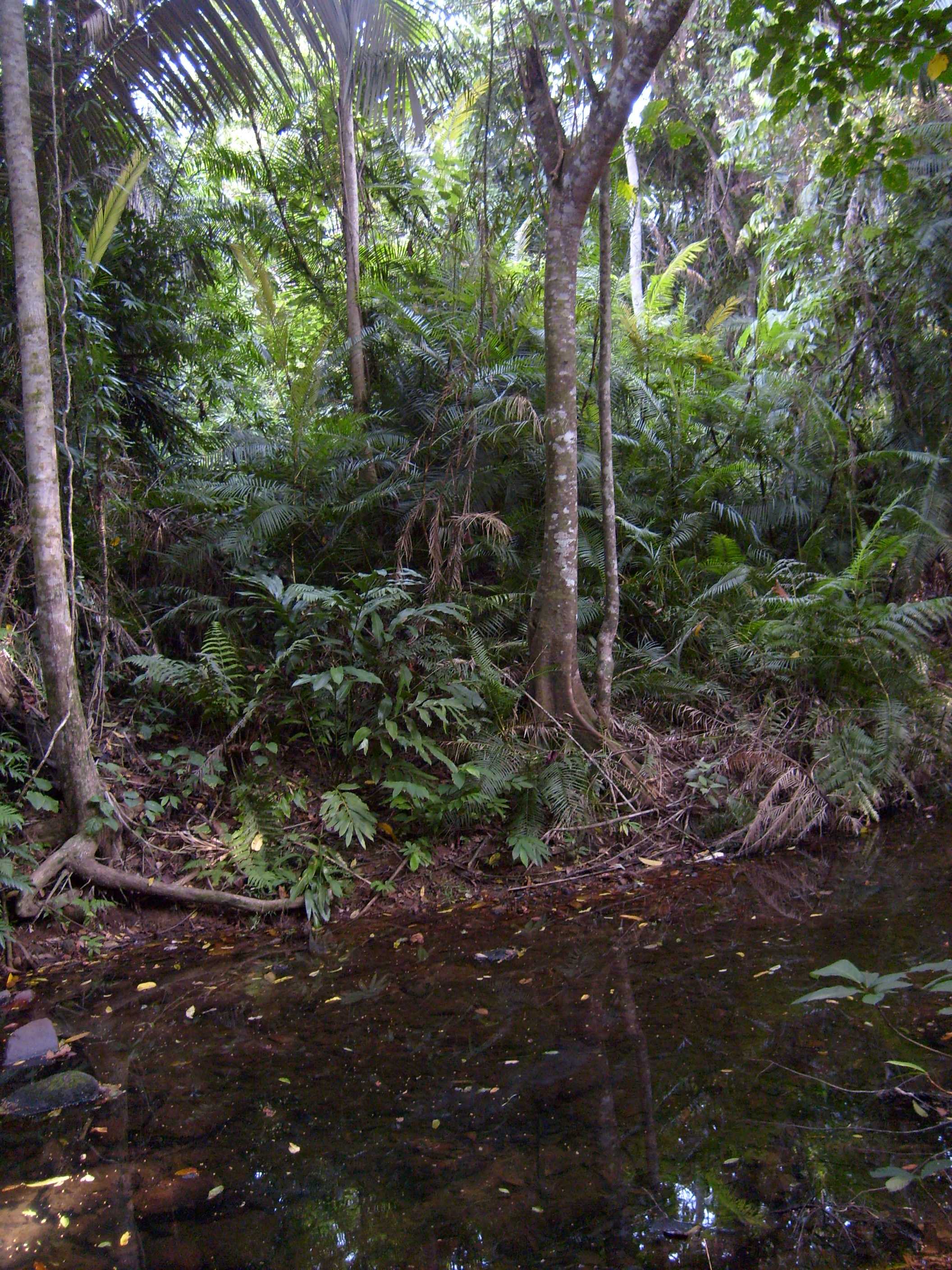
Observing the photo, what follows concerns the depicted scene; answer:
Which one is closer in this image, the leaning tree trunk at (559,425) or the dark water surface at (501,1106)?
the dark water surface at (501,1106)

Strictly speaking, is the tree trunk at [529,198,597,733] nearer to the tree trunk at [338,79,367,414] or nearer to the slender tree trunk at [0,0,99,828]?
the tree trunk at [338,79,367,414]

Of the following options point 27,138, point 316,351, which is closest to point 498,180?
point 316,351

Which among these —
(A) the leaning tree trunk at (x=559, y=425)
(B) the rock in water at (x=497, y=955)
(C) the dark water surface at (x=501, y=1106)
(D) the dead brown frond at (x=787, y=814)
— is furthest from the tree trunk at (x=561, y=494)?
(B) the rock in water at (x=497, y=955)

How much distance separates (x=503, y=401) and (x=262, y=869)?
3650 mm

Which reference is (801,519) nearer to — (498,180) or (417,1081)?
(498,180)

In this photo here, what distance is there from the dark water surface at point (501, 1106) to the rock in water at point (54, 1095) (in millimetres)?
74

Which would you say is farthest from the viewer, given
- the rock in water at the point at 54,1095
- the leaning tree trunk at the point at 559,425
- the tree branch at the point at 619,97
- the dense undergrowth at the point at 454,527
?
the leaning tree trunk at the point at 559,425

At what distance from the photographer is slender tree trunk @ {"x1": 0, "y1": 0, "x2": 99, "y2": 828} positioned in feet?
14.1

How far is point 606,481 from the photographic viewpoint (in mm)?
5828

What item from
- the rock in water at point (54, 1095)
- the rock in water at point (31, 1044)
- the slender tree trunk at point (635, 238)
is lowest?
the rock in water at point (54, 1095)

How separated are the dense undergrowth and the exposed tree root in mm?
146

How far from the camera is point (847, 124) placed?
4.30m

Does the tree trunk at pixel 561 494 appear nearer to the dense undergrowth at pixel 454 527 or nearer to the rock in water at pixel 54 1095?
the dense undergrowth at pixel 454 527

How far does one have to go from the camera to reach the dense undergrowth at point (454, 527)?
5012 millimetres
